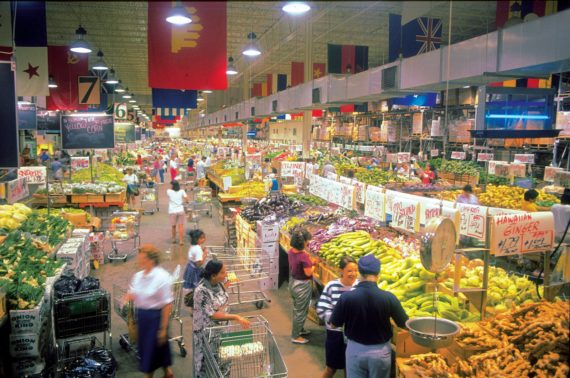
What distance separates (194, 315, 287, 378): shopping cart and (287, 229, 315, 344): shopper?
1696 millimetres

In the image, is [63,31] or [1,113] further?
[63,31]

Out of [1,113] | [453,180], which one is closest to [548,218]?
[1,113]

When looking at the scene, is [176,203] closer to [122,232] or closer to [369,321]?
[122,232]

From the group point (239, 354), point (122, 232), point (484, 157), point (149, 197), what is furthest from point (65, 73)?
point (484, 157)

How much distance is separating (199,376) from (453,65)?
5.69m

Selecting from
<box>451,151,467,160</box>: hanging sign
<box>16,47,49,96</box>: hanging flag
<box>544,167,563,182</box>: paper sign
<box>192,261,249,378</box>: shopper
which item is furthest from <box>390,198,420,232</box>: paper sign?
<box>451,151,467,160</box>: hanging sign

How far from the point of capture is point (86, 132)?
1428 centimetres

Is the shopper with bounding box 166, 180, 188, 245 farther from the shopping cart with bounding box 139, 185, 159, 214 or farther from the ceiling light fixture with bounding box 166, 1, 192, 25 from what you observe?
the ceiling light fixture with bounding box 166, 1, 192, 25

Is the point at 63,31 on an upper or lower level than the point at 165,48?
upper

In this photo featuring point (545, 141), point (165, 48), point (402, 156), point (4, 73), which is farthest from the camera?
point (402, 156)

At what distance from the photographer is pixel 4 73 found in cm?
555

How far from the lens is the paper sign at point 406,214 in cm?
620

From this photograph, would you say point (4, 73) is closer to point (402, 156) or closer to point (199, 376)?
point (199, 376)

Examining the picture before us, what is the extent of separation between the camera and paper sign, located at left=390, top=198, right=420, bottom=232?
6203 millimetres
